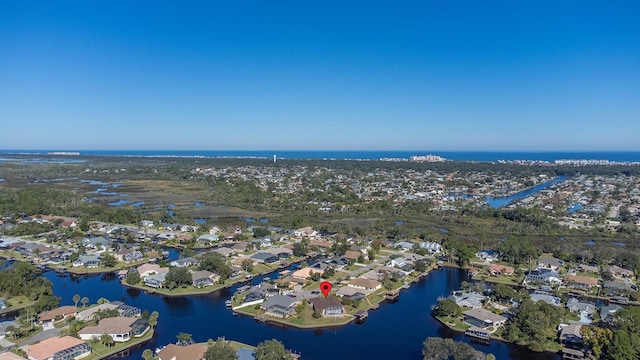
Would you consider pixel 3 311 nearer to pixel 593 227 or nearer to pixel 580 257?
pixel 580 257

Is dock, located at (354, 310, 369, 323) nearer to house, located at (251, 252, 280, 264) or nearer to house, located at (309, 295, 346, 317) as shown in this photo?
house, located at (309, 295, 346, 317)

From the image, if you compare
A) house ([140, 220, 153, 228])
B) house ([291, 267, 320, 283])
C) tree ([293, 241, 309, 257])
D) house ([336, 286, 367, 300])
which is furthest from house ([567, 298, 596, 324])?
house ([140, 220, 153, 228])

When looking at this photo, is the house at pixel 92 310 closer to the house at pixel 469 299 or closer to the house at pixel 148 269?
the house at pixel 148 269

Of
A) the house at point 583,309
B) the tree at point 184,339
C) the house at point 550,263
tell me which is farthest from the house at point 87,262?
the house at point 550,263

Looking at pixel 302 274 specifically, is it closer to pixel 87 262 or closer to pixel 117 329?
A: pixel 117 329

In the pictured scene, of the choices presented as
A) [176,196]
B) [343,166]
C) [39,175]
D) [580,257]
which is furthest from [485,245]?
[39,175]

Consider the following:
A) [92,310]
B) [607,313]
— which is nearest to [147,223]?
[92,310]
